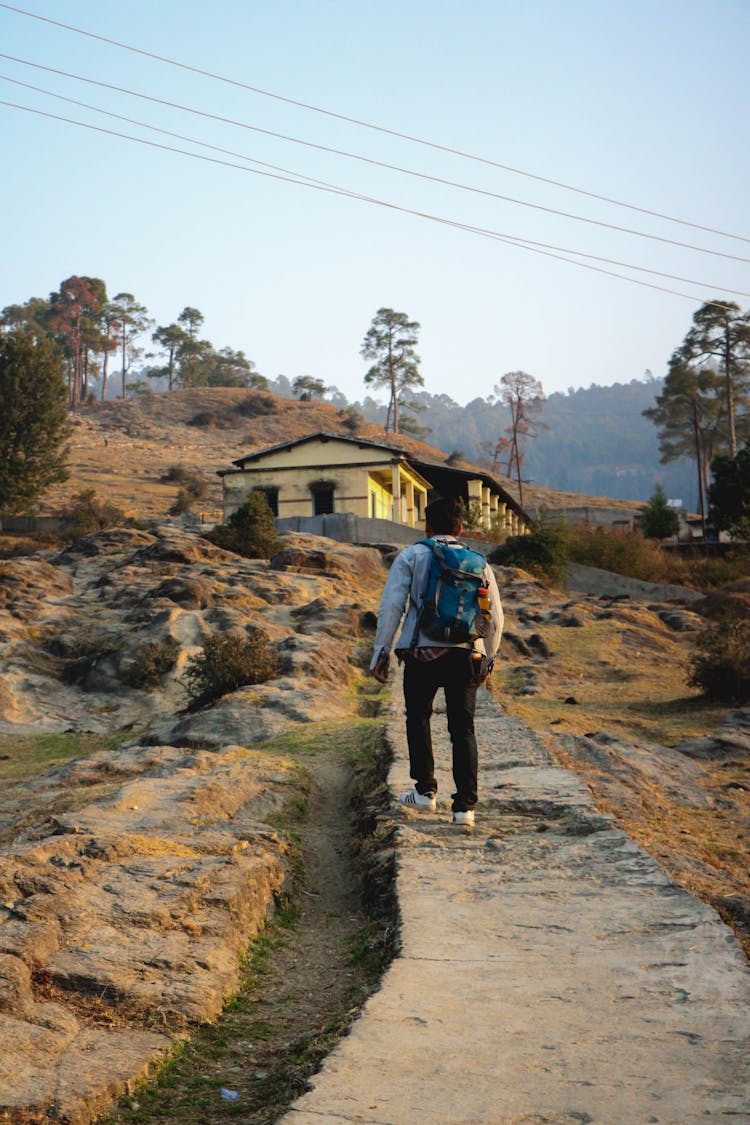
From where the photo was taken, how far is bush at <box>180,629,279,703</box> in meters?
12.9

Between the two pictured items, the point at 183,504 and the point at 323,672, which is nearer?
the point at 323,672

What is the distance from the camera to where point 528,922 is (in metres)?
3.97

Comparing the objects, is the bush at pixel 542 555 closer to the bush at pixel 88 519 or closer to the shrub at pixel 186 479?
the bush at pixel 88 519

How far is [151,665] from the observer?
1516 centimetres

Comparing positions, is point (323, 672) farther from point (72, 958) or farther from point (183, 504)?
point (183, 504)

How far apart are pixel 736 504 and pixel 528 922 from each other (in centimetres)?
4334

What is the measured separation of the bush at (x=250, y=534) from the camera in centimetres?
2702

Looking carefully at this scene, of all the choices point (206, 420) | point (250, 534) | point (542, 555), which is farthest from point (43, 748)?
point (206, 420)

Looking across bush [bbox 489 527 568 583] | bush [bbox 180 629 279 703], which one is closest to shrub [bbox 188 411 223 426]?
bush [bbox 489 527 568 583]

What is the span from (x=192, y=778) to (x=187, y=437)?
79.1 meters

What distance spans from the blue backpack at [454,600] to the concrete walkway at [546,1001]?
3.71 ft

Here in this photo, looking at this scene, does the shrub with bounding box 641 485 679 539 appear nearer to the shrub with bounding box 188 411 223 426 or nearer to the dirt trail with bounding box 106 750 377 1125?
the dirt trail with bounding box 106 750 377 1125

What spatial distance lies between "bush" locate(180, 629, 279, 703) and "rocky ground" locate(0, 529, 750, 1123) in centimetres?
44

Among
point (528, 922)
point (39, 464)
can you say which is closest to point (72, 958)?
point (528, 922)
